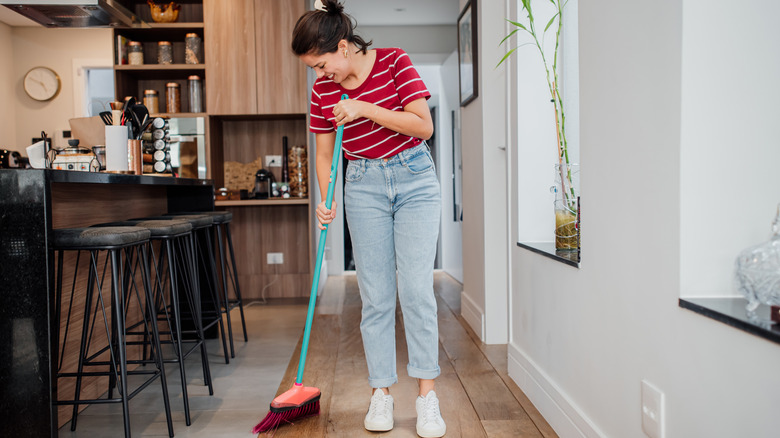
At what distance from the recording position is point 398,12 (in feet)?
17.4

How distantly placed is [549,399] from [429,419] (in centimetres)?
40

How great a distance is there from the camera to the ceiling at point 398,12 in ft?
16.6

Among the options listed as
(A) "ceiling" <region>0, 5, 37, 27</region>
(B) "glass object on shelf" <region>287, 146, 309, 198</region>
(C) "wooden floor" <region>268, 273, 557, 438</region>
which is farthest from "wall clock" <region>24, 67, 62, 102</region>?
(C) "wooden floor" <region>268, 273, 557, 438</region>

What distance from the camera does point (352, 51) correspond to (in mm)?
1729

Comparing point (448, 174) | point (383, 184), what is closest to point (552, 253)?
point (383, 184)

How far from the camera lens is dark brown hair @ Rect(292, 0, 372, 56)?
1.66 meters

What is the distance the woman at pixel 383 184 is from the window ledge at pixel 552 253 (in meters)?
0.39

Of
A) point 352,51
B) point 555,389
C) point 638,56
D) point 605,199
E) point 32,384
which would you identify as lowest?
point 555,389

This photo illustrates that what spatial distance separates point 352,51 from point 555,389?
1207 mm

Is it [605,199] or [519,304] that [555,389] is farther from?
[605,199]

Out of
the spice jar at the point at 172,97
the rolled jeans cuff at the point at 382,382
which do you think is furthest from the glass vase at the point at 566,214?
the spice jar at the point at 172,97

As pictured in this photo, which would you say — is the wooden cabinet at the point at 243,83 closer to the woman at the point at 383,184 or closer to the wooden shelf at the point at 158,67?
the wooden shelf at the point at 158,67

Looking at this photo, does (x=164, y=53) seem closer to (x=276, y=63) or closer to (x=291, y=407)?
(x=276, y=63)

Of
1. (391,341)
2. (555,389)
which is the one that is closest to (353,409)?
(391,341)
